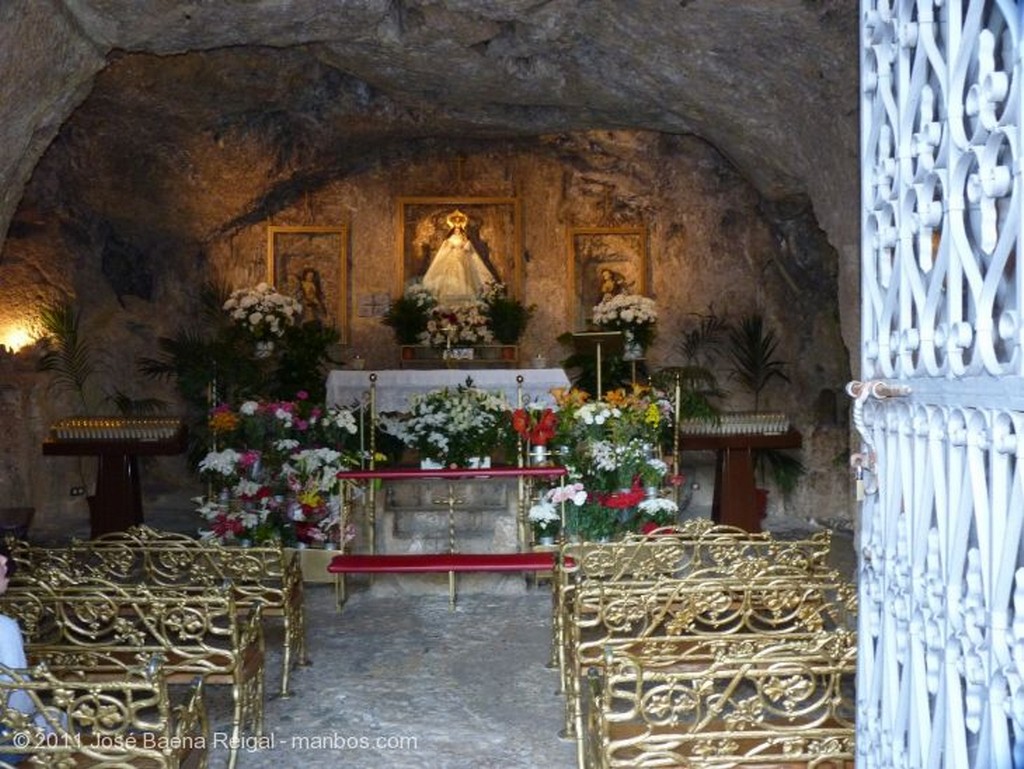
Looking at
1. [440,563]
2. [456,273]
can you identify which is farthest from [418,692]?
[456,273]

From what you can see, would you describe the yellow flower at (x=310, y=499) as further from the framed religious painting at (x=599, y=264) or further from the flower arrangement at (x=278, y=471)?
the framed religious painting at (x=599, y=264)

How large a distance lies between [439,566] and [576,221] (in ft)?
24.8

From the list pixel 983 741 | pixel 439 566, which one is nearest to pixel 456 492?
pixel 439 566

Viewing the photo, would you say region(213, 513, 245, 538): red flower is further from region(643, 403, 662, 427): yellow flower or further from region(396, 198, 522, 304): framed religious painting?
region(396, 198, 522, 304): framed religious painting

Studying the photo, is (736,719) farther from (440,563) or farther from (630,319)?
(630,319)

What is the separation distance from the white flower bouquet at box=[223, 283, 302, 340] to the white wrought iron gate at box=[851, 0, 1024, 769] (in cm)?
985

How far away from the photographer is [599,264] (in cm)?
1466

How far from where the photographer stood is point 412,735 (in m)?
5.89

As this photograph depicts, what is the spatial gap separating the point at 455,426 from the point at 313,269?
5.42 meters

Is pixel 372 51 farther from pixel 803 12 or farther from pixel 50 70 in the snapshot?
pixel 803 12

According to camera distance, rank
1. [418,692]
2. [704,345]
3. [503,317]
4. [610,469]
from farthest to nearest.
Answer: [704,345]
[503,317]
[610,469]
[418,692]

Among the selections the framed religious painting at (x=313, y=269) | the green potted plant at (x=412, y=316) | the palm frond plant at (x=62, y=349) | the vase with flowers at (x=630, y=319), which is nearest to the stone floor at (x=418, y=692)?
the vase with flowers at (x=630, y=319)

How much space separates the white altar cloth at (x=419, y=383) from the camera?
11477mm

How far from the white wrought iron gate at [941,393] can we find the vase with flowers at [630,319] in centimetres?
959
